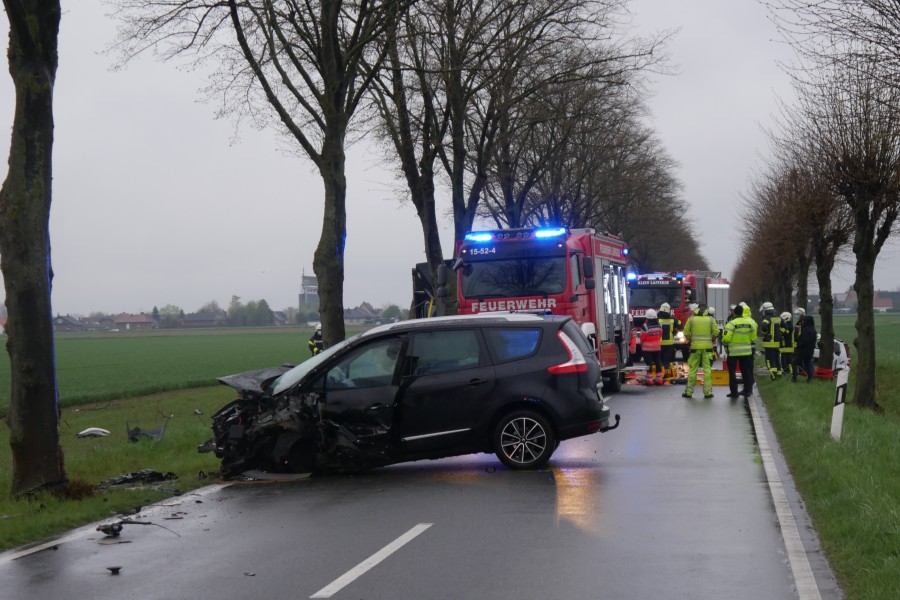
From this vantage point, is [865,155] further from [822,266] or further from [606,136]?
[606,136]

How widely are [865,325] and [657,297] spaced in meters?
16.9

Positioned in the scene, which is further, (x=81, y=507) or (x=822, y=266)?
(x=822, y=266)

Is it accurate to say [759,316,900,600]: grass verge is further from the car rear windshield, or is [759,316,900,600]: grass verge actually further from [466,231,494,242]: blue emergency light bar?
[466,231,494,242]: blue emergency light bar

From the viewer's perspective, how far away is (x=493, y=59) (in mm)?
29453

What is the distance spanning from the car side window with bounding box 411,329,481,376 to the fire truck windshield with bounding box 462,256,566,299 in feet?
27.8

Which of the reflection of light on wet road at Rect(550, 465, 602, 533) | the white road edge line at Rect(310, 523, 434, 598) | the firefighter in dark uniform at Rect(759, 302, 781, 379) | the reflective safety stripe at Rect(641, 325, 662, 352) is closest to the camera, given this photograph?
the white road edge line at Rect(310, 523, 434, 598)

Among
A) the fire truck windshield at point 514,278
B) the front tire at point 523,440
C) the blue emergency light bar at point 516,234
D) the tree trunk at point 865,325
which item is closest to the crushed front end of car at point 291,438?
the front tire at point 523,440

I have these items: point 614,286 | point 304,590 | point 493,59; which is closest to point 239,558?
point 304,590

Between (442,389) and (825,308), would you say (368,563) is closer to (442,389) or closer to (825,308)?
(442,389)

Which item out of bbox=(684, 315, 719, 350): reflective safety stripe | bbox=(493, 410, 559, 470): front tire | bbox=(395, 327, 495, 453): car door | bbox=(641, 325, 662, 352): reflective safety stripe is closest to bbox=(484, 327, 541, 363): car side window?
bbox=(395, 327, 495, 453): car door

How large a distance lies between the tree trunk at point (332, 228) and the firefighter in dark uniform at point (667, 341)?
8622mm

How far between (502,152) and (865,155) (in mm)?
18920

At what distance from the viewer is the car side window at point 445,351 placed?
39.6 feet

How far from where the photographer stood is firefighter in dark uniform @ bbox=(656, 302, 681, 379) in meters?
25.6
